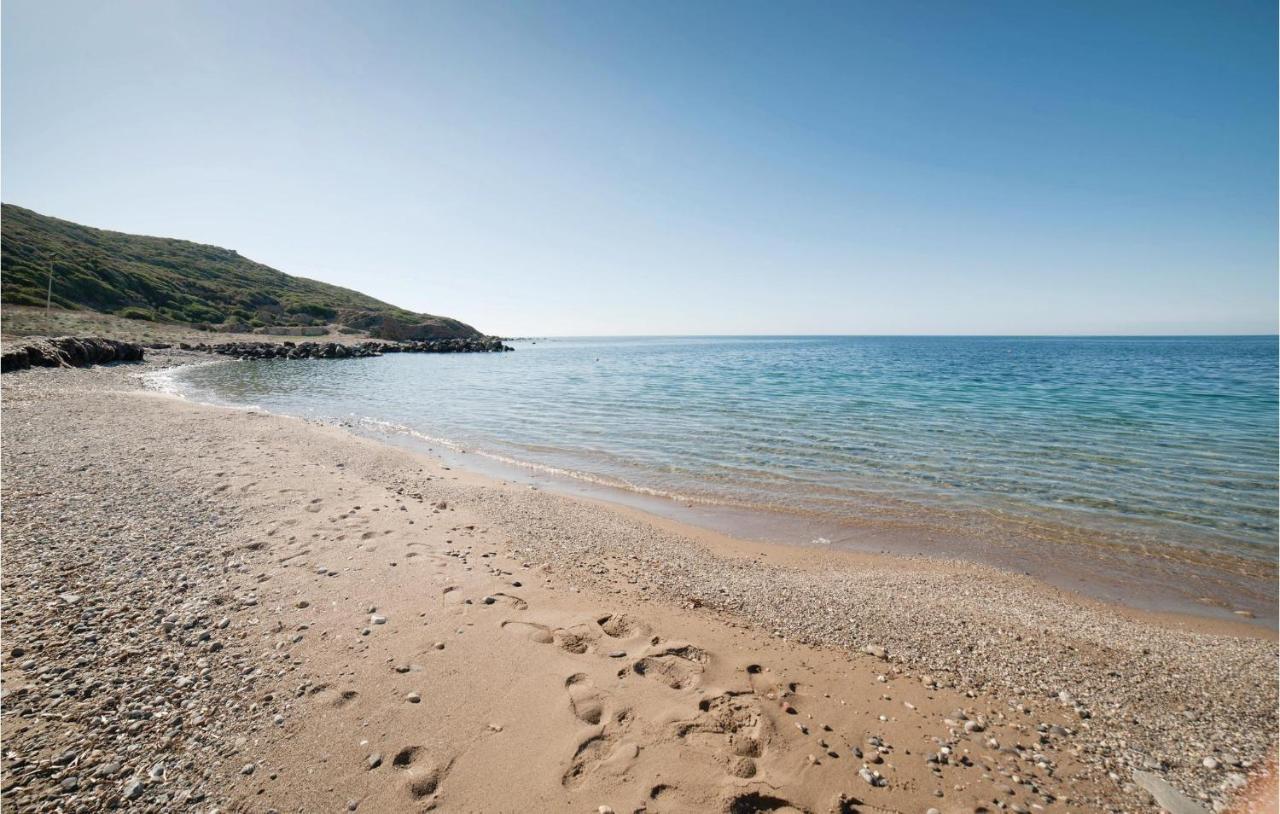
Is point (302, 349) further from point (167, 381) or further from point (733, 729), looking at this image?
point (733, 729)

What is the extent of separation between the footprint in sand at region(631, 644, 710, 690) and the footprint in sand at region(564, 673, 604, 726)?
20.6 inches

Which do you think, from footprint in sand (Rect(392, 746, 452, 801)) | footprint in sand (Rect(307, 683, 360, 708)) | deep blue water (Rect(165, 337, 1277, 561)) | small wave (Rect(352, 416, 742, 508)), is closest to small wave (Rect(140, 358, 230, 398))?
deep blue water (Rect(165, 337, 1277, 561))

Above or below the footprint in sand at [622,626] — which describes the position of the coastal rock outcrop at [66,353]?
above

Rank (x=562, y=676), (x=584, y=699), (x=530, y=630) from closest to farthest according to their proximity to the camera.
Answer: (x=584, y=699) < (x=562, y=676) < (x=530, y=630)

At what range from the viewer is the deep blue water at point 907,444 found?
1077 cm

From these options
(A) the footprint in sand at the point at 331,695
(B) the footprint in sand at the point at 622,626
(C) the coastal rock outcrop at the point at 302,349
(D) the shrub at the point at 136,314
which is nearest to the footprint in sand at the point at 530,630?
(B) the footprint in sand at the point at 622,626

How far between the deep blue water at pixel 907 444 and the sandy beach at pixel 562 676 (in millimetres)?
3579

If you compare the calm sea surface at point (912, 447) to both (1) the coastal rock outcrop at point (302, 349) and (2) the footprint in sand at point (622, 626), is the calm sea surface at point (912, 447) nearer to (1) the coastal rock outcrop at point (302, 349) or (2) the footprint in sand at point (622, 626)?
(2) the footprint in sand at point (622, 626)

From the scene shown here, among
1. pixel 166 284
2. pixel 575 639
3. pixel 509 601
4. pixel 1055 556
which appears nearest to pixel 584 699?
pixel 575 639

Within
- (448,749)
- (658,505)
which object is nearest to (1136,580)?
(658,505)

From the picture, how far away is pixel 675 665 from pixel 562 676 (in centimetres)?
115

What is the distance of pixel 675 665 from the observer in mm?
5043

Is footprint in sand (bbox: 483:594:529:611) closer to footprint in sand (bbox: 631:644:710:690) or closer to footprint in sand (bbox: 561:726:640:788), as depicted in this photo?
footprint in sand (bbox: 631:644:710:690)

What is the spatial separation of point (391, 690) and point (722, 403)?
22.7 m
